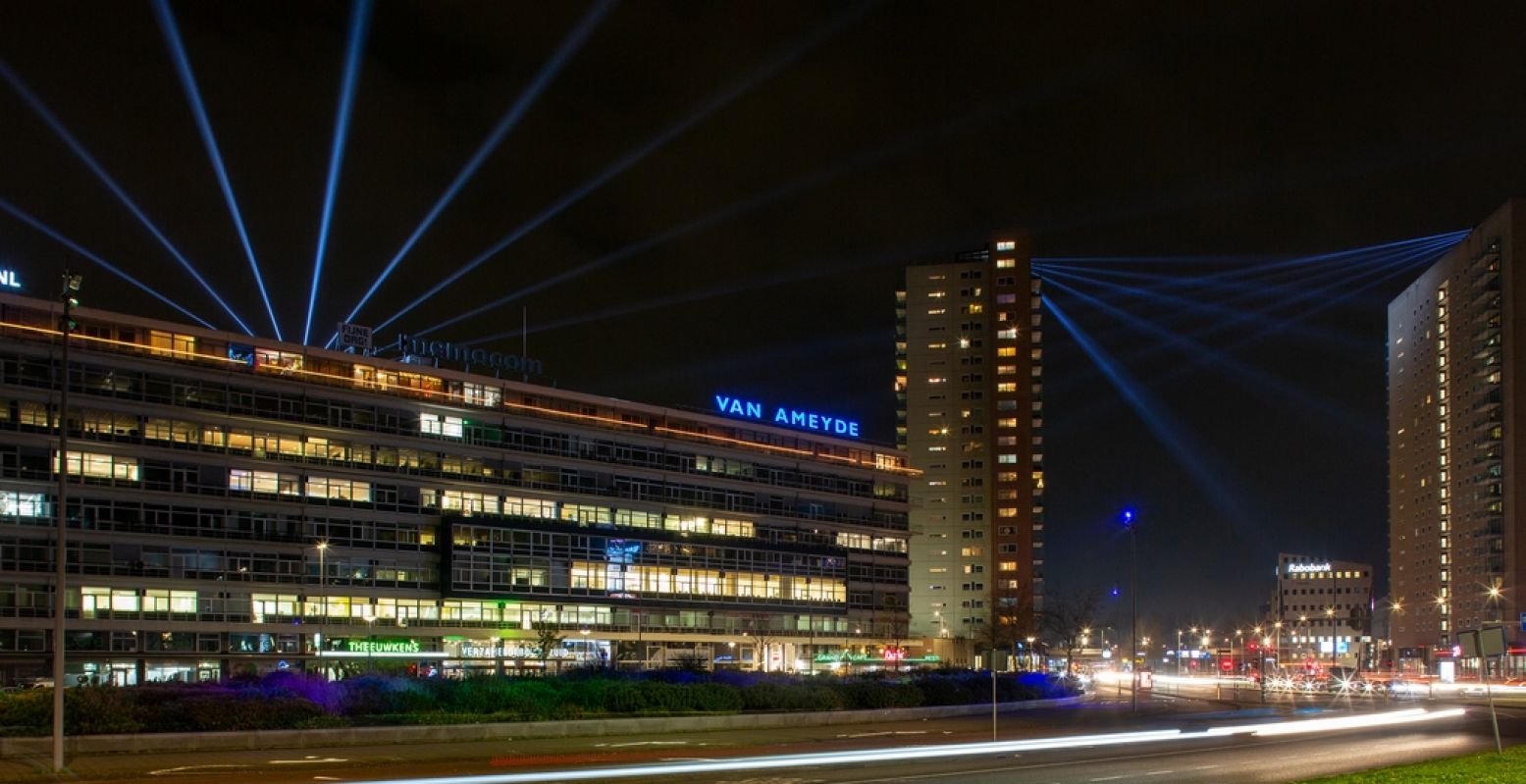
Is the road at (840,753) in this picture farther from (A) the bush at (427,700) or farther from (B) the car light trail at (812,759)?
(A) the bush at (427,700)

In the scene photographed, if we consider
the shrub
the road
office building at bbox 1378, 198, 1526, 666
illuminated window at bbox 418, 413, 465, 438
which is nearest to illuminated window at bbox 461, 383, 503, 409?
illuminated window at bbox 418, 413, 465, 438

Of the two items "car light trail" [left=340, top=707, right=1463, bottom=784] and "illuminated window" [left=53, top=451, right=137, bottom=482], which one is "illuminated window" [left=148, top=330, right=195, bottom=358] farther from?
"car light trail" [left=340, top=707, right=1463, bottom=784]

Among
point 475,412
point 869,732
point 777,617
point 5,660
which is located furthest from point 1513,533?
point 5,660

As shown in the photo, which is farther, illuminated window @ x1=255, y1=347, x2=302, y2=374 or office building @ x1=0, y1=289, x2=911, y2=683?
illuminated window @ x1=255, y1=347, x2=302, y2=374

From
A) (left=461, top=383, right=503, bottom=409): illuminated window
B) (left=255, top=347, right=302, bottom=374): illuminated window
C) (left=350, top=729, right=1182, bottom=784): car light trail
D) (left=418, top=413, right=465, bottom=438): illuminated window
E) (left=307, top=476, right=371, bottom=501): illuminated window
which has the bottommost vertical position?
(left=350, top=729, right=1182, bottom=784): car light trail

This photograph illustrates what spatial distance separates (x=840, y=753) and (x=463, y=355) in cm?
7899

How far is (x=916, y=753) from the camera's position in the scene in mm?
37875

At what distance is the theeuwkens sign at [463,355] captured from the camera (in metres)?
109

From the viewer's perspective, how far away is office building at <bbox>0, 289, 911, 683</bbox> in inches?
3492

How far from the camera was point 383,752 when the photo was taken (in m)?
36.9

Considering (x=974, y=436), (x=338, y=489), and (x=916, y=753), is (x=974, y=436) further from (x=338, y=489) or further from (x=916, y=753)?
(x=916, y=753)

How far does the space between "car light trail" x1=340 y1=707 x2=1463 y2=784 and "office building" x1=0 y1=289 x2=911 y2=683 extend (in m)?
44.8

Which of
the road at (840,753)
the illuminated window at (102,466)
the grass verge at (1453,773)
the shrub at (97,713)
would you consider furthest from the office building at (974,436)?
the grass verge at (1453,773)

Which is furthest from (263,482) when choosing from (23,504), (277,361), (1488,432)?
(1488,432)
